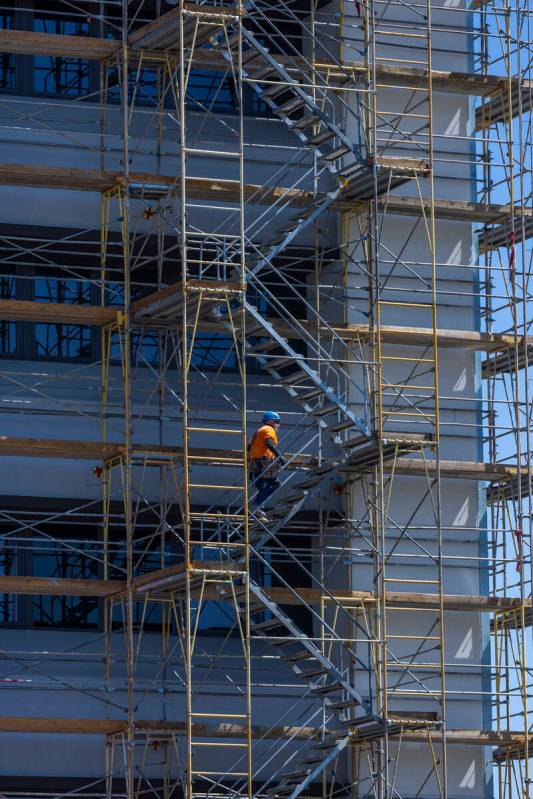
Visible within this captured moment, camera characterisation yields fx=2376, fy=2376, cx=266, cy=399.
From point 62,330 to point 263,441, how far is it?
15.5 ft

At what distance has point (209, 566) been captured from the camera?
3375 centimetres

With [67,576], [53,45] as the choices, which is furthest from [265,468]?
[53,45]

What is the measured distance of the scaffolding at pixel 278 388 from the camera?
35500 mm

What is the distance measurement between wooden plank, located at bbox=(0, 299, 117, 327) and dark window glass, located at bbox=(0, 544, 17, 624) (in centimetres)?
365

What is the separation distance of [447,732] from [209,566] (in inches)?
210

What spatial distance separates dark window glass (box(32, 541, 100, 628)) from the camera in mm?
36844

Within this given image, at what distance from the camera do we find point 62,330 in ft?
124

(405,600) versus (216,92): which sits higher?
(216,92)

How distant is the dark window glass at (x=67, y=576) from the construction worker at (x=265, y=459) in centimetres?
320

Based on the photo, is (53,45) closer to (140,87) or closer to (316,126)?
(140,87)

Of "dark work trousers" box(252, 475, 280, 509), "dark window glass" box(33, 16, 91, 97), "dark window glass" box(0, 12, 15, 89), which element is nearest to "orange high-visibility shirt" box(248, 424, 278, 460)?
"dark work trousers" box(252, 475, 280, 509)

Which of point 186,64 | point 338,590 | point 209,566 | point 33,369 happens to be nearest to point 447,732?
point 338,590

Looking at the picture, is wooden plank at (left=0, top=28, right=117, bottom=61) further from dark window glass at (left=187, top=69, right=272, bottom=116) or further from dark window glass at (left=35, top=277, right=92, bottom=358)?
dark window glass at (left=35, top=277, right=92, bottom=358)

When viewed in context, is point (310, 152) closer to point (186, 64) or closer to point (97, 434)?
point (186, 64)
